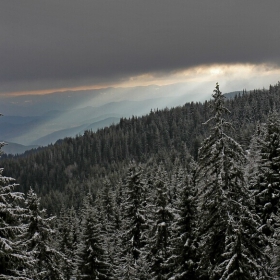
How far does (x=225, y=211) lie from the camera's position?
52.0ft

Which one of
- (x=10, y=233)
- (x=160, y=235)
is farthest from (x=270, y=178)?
(x=10, y=233)

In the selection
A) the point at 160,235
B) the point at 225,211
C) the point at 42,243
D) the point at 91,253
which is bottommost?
the point at 91,253

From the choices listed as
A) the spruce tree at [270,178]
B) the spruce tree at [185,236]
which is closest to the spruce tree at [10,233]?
the spruce tree at [185,236]

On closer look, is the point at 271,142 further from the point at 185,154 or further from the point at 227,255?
the point at 185,154

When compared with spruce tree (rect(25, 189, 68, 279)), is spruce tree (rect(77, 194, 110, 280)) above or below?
below

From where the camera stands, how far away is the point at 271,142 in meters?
23.0

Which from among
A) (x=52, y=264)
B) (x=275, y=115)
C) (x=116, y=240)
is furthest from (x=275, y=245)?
(x=116, y=240)

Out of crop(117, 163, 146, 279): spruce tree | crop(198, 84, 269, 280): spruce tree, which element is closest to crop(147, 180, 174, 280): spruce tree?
crop(117, 163, 146, 279): spruce tree

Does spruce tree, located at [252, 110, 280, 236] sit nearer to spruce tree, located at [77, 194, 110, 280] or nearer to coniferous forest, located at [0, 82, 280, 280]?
coniferous forest, located at [0, 82, 280, 280]

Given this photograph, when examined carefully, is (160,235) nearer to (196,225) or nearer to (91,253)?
(196,225)

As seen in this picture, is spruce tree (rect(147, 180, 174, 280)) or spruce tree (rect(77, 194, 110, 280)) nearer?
spruce tree (rect(147, 180, 174, 280))

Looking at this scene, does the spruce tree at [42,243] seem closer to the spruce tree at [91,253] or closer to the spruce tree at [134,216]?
the spruce tree at [91,253]

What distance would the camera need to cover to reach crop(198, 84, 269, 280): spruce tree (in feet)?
50.7

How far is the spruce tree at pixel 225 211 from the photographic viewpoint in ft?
50.7
